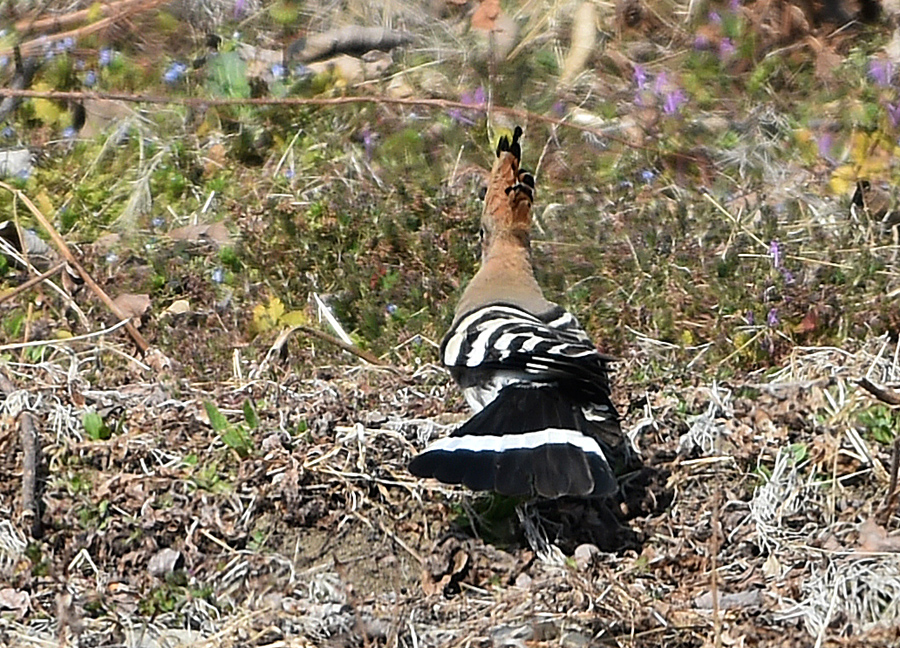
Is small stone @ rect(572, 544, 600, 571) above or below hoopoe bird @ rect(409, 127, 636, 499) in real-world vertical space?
below

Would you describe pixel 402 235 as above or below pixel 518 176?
below

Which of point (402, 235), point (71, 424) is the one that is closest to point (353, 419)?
point (71, 424)

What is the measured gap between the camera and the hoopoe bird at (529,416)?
158 inches

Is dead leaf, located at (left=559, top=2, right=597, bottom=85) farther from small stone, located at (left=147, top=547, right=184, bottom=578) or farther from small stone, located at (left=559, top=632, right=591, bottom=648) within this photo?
small stone, located at (left=559, top=632, right=591, bottom=648)

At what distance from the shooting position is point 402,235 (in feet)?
20.8

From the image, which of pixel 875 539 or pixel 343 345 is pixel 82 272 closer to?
pixel 343 345

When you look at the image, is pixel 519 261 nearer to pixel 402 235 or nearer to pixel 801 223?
pixel 402 235

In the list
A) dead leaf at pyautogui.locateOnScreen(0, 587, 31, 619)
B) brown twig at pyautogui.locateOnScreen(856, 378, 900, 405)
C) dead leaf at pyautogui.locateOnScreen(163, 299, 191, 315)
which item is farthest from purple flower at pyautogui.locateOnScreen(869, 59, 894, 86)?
dead leaf at pyautogui.locateOnScreen(0, 587, 31, 619)

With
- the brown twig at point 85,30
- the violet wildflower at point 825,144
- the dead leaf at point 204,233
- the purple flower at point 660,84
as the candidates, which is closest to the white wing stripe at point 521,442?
the dead leaf at point 204,233

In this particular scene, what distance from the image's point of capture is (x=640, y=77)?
8.07 m

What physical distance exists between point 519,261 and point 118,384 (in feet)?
4.70

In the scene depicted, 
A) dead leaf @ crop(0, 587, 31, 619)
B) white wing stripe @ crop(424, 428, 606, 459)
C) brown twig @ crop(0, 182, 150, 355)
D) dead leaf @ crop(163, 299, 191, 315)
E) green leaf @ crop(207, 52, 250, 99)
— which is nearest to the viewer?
dead leaf @ crop(0, 587, 31, 619)

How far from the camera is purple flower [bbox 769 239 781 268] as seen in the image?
5.96 m

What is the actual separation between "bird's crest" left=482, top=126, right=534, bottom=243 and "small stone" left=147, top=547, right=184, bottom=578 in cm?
181
